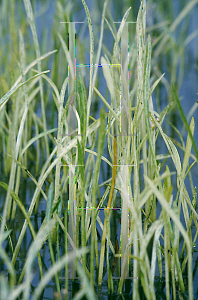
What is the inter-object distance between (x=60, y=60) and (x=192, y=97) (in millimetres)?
574

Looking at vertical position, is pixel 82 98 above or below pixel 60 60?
below

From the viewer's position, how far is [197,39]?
158cm

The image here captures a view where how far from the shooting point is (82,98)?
16.9 inches

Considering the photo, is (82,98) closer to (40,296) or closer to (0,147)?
(40,296)

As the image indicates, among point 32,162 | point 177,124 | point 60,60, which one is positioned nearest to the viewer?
point 32,162

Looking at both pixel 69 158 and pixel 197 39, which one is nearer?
pixel 69 158

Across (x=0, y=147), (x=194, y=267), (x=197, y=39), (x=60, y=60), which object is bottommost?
(x=194, y=267)

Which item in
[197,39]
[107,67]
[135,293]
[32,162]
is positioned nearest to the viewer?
[135,293]

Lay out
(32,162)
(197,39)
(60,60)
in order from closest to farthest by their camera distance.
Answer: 1. (32,162)
2. (60,60)
3. (197,39)

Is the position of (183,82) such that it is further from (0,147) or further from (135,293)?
(135,293)

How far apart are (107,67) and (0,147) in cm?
70

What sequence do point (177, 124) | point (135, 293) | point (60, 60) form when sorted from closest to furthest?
point (135, 293), point (177, 124), point (60, 60)

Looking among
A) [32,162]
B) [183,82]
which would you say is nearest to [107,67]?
[32,162]

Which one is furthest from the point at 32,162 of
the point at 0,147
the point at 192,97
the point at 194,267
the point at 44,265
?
the point at 192,97
